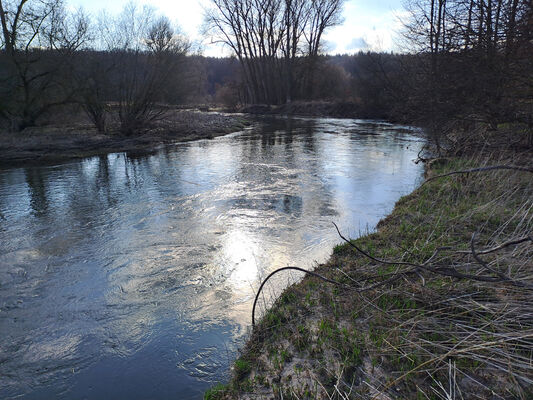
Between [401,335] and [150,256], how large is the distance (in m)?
3.95

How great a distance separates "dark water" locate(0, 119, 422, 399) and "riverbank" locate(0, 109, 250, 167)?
7.39 feet

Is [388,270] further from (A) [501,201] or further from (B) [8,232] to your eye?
(B) [8,232]

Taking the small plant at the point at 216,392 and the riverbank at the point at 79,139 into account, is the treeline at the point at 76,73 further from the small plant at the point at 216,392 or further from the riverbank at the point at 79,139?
the small plant at the point at 216,392

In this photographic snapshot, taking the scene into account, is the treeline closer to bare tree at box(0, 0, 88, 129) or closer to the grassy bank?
bare tree at box(0, 0, 88, 129)

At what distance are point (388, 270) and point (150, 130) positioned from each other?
60.3 feet

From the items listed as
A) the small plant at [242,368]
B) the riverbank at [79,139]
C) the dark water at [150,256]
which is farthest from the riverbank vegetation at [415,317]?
the riverbank at [79,139]

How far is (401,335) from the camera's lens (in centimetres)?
311

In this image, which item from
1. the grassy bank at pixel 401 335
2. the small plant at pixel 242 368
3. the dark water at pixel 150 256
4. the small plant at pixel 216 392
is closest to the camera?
the grassy bank at pixel 401 335

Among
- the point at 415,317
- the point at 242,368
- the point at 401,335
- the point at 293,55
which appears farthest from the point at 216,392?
the point at 293,55

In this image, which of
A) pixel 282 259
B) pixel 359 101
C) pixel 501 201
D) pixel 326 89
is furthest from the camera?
pixel 326 89

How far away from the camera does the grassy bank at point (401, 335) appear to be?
2580 mm

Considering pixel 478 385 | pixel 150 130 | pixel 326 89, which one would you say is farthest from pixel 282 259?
pixel 326 89

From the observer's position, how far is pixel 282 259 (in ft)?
18.6

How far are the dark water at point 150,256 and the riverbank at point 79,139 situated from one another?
2253 mm
